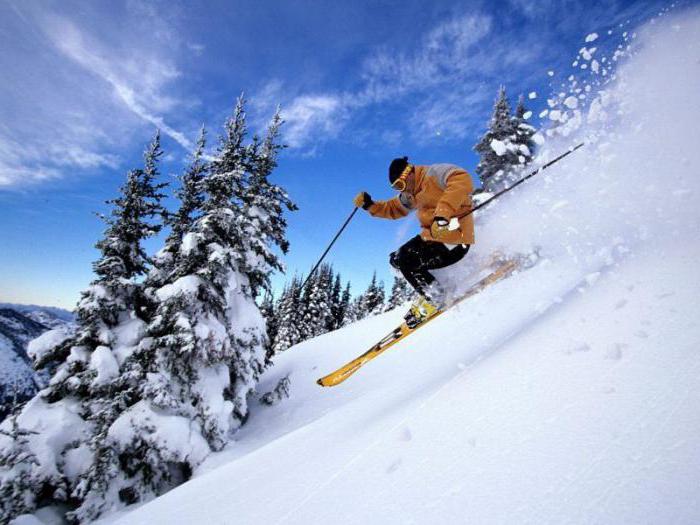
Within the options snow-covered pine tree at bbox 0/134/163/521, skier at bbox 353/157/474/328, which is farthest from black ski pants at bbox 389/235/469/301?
snow-covered pine tree at bbox 0/134/163/521

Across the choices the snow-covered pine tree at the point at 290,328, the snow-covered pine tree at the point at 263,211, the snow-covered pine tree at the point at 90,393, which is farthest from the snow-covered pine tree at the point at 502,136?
the snow-covered pine tree at the point at 290,328

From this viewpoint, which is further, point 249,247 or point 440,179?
point 249,247

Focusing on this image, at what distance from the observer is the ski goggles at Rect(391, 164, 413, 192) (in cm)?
612

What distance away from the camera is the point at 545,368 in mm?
A: 2910

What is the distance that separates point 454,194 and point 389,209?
2132 millimetres

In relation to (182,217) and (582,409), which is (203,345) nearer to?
(182,217)

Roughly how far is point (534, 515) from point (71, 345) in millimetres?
13196

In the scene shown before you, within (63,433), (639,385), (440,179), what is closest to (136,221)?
(63,433)

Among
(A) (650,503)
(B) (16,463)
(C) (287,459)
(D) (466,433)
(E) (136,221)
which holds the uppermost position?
(E) (136,221)

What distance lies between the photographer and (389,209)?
740 centimetres

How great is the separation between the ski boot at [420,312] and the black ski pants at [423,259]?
0.18 m

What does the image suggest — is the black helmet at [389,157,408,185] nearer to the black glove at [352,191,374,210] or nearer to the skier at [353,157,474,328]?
the skier at [353,157,474,328]

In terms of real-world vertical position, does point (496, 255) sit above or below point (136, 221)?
below

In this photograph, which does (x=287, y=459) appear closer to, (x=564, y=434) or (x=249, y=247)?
(x=564, y=434)
